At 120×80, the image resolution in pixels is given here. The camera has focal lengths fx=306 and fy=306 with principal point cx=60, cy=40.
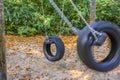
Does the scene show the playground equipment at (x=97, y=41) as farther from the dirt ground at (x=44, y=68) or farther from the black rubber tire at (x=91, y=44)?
the dirt ground at (x=44, y=68)

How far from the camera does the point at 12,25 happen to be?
12398mm

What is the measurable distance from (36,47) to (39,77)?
2637mm

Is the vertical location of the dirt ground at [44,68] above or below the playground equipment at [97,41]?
below

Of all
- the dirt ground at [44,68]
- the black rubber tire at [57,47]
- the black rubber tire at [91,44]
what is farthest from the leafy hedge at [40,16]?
the black rubber tire at [91,44]

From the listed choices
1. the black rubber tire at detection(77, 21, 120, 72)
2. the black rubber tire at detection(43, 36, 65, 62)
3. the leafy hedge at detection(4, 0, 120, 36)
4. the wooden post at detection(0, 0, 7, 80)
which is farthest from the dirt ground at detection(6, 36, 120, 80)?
the black rubber tire at detection(77, 21, 120, 72)

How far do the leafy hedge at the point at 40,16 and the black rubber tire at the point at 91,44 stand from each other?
8360mm

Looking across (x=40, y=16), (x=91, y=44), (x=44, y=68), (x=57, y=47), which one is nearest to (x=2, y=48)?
(x=57, y=47)

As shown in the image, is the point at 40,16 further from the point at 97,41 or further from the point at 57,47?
the point at 97,41

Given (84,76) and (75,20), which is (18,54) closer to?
(84,76)

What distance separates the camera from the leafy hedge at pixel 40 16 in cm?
1234

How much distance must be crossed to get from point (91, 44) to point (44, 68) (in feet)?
16.2

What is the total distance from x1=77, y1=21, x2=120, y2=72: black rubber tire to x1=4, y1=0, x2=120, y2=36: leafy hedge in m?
8.36

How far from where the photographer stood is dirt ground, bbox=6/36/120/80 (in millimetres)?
7777

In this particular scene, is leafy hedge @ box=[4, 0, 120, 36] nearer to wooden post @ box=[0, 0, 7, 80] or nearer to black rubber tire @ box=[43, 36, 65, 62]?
wooden post @ box=[0, 0, 7, 80]
